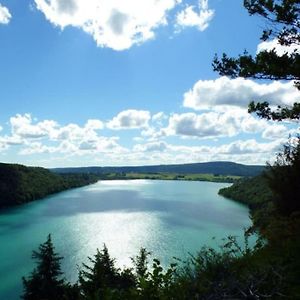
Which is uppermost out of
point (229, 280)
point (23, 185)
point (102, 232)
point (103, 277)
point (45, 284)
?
point (229, 280)

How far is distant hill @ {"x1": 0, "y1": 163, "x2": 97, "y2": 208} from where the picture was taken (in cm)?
10167

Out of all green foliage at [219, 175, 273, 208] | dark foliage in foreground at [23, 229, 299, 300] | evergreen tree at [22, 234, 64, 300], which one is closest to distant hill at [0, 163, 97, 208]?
green foliage at [219, 175, 273, 208]

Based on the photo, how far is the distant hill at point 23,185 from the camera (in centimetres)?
10167

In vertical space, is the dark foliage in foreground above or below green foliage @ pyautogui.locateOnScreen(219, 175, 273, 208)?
above

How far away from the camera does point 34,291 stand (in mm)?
25391

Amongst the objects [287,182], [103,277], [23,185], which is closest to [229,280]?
[287,182]

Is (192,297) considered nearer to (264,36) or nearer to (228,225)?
(264,36)

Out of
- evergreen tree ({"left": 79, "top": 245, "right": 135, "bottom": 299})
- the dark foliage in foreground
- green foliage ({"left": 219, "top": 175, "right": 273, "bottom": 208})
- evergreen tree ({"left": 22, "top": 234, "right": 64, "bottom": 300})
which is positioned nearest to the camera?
the dark foliage in foreground

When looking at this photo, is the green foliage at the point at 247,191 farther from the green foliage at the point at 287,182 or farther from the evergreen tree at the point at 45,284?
the green foliage at the point at 287,182

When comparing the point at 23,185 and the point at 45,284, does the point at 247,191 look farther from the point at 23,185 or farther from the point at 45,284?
the point at 45,284

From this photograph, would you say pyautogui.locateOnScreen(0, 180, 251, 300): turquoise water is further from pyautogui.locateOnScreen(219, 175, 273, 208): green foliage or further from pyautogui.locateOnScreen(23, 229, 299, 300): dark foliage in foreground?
pyautogui.locateOnScreen(23, 229, 299, 300): dark foliage in foreground

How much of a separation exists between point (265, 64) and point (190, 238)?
43.7 meters

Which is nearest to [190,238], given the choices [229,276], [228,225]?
[228,225]

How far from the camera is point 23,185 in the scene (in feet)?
371
